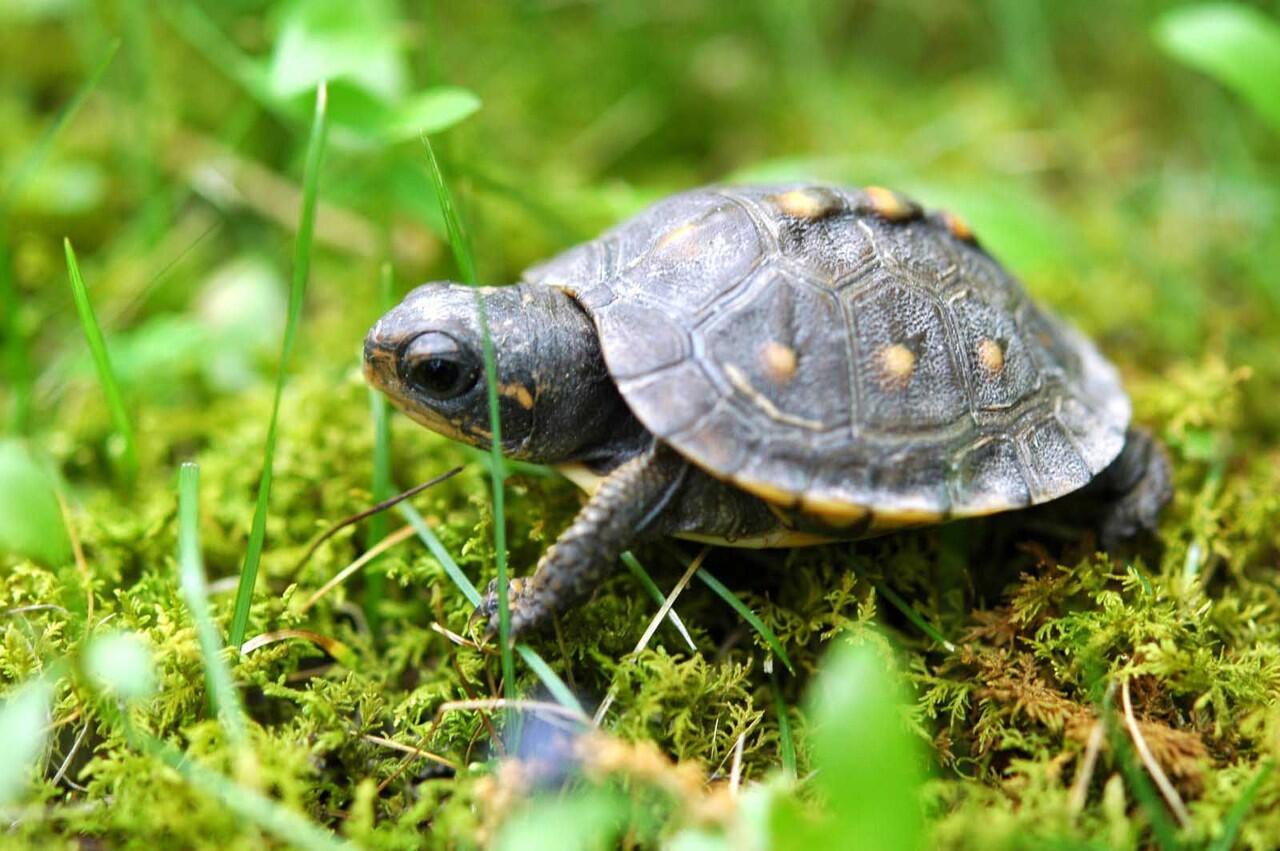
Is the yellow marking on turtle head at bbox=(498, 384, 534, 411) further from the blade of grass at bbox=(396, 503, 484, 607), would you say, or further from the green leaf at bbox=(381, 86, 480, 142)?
the green leaf at bbox=(381, 86, 480, 142)

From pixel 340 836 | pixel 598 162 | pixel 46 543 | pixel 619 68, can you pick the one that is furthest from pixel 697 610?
pixel 619 68

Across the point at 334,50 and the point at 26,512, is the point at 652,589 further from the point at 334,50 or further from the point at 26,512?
the point at 334,50

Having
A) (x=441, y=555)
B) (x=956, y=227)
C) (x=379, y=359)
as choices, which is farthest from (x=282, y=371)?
(x=956, y=227)

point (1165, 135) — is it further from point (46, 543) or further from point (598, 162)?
point (46, 543)

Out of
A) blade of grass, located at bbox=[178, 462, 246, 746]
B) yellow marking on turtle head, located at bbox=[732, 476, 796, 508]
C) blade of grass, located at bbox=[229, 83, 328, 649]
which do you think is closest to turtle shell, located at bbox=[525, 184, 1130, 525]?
yellow marking on turtle head, located at bbox=[732, 476, 796, 508]

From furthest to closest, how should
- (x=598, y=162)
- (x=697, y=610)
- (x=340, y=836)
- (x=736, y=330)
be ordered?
(x=598, y=162) < (x=697, y=610) < (x=736, y=330) < (x=340, y=836)

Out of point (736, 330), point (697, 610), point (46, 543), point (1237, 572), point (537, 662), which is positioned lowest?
point (1237, 572)

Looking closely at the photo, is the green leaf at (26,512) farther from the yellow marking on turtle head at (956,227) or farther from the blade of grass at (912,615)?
the yellow marking on turtle head at (956,227)
